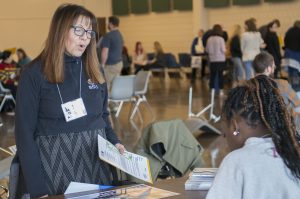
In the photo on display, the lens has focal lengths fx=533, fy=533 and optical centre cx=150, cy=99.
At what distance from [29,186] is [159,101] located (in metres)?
8.55

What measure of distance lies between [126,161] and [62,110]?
0.35 m

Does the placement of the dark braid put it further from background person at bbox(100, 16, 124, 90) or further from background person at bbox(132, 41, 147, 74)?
background person at bbox(132, 41, 147, 74)

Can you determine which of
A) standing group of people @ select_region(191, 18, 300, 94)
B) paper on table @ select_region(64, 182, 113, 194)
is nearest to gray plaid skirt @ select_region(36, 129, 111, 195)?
paper on table @ select_region(64, 182, 113, 194)

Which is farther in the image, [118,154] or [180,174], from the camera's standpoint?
[180,174]

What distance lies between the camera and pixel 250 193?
4.51 ft

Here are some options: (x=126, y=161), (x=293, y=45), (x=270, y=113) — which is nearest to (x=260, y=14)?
(x=293, y=45)

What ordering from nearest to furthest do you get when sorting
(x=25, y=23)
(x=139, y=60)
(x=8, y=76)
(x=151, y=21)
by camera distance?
(x=8, y=76) → (x=139, y=60) → (x=25, y=23) → (x=151, y=21)

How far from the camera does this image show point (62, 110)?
7.52ft

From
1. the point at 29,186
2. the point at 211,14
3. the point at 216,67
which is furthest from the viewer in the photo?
the point at 211,14

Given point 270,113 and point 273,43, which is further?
point 273,43

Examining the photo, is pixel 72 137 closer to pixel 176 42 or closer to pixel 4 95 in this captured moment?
pixel 4 95

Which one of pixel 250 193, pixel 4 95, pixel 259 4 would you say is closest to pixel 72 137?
pixel 250 193

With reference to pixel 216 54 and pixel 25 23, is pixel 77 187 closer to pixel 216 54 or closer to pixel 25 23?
pixel 216 54

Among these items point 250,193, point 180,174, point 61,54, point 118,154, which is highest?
point 61,54
